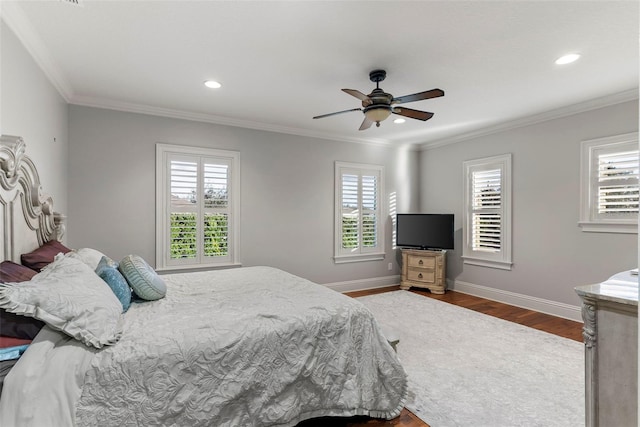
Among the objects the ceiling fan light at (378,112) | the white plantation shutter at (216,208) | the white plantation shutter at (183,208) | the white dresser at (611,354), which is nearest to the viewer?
the white dresser at (611,354)

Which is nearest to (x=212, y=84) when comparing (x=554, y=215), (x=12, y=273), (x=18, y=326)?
(x=12, y=273)

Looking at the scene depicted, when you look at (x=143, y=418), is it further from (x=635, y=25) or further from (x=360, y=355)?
(x=635, y=25)

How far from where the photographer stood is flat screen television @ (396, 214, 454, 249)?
523cm

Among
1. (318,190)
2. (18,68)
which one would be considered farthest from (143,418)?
(318,190)

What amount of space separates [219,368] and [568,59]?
358cm

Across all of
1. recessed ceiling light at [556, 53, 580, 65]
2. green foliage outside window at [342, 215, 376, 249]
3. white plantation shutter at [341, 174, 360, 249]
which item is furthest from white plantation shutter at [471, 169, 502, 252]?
recessed ceiling light at [556, 53, 580, 65]

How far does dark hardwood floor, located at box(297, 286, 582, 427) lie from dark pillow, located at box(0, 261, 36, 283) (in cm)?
180

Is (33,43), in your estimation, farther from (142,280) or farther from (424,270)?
(424,270)

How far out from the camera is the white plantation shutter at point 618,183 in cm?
349

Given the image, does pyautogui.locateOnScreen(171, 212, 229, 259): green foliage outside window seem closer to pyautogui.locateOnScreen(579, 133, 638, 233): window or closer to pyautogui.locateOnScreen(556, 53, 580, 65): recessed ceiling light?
pyautogui.locateOnScreen(556, 53, 580, 65): recessed ceiling light

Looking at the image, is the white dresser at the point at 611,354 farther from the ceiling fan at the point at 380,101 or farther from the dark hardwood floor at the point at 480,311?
the ceiling fan at the point at 380,101

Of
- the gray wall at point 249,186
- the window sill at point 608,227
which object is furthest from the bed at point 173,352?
the window sill at point 608,227

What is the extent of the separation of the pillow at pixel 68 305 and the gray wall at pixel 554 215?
483 centimetres

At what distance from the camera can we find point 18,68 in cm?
226
